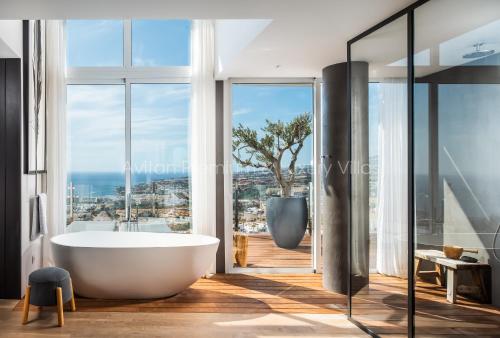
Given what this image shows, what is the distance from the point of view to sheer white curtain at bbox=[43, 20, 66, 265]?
180 inches

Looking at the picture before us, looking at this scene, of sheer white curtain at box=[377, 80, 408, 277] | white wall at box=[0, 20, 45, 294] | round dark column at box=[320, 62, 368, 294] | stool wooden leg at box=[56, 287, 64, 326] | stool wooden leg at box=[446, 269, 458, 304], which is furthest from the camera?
round dark column at box=[320, 62, 368, 294]

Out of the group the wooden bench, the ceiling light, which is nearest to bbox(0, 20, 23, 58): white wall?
the ceiling light

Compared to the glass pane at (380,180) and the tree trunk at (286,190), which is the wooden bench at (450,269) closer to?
the glass pane at (380,180)

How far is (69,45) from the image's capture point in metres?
4.83

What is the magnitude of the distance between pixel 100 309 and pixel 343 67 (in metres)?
3.33

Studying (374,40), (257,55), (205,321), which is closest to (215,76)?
(257,55)

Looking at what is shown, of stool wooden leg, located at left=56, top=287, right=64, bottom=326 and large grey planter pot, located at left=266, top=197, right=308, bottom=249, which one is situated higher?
large grey planter pot, located at left=266, top=197, right=308, bottom=249

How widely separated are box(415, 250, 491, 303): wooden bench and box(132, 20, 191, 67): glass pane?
357cm

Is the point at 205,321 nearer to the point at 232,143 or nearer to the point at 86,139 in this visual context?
the point at 232,143

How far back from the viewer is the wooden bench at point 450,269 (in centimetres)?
214

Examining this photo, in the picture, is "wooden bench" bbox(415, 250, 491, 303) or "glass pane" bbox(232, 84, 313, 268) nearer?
"wooden bench" bbox(415, 250, 491, 303)

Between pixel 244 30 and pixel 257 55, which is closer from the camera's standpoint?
pixel 244 30

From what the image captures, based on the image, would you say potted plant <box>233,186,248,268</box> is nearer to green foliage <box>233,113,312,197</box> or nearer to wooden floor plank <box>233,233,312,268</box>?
wooden floor plank <box>233,233,312,268</box>

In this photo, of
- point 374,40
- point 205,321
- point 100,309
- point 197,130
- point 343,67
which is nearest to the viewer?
point 374,40
